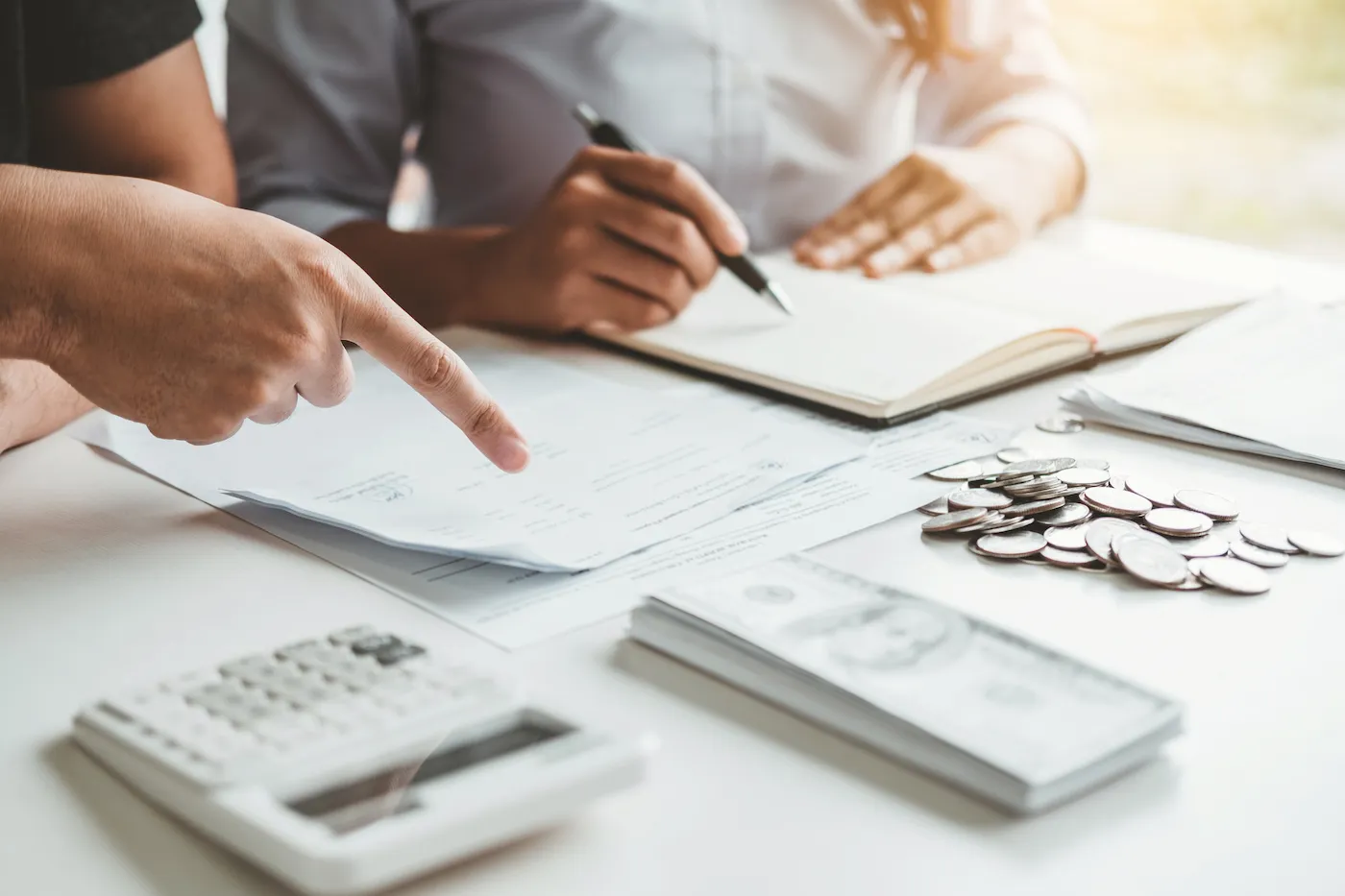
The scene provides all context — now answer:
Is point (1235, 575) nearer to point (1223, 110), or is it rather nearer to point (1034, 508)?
point (1034, 508)

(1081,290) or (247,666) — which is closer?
(247,666)

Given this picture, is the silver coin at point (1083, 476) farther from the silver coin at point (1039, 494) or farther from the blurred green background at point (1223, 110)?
the blurred green background at point (1223, 110)

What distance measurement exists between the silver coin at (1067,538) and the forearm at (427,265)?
565 mm

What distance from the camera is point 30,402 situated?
30.4 inches

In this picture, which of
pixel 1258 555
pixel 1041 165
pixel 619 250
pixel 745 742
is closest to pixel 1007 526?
pixel 1258 555

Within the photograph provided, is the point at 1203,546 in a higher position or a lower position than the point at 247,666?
higher

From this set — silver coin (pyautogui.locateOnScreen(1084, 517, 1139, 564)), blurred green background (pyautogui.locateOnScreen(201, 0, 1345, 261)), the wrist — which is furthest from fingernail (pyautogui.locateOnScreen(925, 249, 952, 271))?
blurred green background (pyautogui.locateOnScreen(201, 0, 1345, 261))

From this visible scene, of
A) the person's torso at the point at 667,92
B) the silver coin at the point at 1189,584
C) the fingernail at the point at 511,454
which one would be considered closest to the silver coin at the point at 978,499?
the silver coin at the point at 1189,584

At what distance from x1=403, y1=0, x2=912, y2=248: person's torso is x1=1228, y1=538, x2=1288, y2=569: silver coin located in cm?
84

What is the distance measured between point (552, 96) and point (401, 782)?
1.01 metres

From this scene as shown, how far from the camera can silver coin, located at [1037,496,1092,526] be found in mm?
661

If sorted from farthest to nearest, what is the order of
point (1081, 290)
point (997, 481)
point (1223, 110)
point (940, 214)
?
point (1223, 110)
point (940, 214)
point (1081, 290)
point (997, 481)

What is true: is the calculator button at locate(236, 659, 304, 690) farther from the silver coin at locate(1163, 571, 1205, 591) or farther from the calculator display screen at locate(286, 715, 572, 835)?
the silver coin at locate(1163, 571, 1205, 591)

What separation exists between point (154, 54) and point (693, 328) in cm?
51
